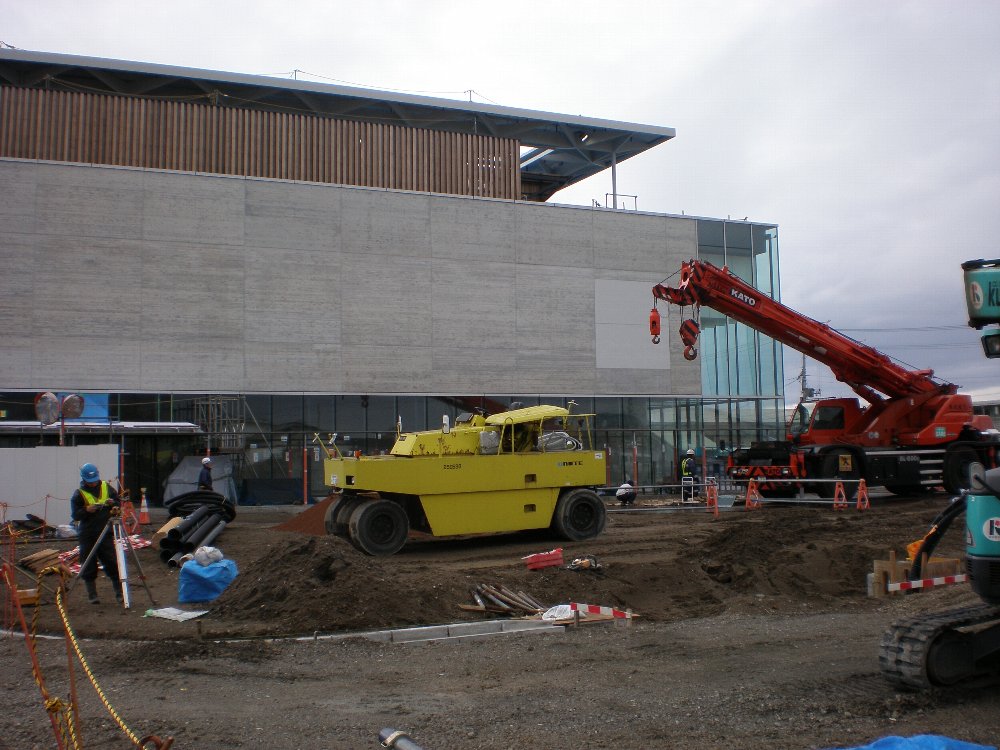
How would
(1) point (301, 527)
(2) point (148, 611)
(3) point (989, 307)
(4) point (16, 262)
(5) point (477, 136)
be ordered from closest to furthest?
(3) point (989, 307)
(2) point (148, 611)
(1) point (301, 527)
(4) point (16, 262)
(5) point (477, 136)

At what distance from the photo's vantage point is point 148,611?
34.1 feet

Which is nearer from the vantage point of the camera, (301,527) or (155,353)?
(301,527)

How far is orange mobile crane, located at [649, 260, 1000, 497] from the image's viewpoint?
74.2ft

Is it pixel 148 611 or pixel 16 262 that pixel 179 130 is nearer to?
pixel 16 262

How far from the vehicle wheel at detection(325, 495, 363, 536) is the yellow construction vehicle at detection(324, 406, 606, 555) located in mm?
18

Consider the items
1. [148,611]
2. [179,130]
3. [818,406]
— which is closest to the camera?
[148,611]

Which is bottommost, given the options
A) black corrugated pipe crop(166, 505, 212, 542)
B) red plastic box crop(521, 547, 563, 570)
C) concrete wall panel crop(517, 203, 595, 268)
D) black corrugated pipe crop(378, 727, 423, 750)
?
red plastic box crop(521, 547, 563, 570)

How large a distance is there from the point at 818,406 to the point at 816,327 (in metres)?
2.78

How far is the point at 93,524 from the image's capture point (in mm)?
11070

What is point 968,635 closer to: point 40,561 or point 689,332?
point 40,561

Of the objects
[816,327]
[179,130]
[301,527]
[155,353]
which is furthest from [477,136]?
[301,527]

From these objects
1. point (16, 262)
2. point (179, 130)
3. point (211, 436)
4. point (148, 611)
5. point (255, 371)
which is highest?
point (179, 130)

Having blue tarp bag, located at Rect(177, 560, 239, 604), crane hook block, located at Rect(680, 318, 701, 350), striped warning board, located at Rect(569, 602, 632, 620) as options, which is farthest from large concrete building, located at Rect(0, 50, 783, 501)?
striped warning board, located at Rect(569, 602, 632, 620)

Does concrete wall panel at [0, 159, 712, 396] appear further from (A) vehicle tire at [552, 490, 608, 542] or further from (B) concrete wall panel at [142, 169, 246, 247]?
(A) vehicle tire at [552, 490, 608, 542]
